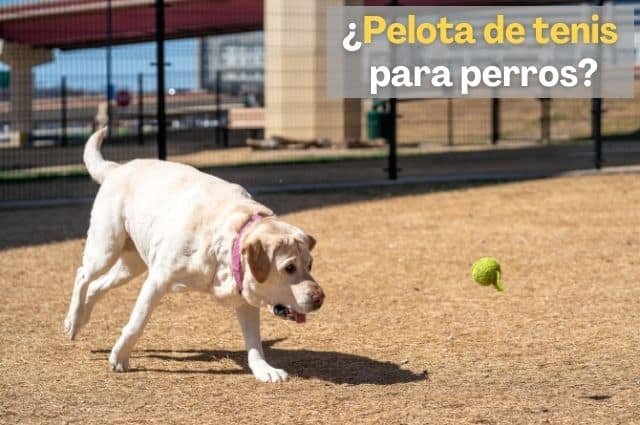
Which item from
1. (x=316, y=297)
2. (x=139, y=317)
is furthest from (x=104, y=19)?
(x=316, y=297)

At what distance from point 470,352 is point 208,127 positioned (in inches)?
998

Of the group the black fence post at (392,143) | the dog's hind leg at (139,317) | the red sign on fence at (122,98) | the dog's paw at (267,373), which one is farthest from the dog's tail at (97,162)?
the red sign on fence at (122,98)

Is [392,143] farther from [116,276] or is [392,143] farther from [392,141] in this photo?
[116,276]

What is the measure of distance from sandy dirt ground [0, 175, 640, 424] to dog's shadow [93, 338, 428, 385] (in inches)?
0.7

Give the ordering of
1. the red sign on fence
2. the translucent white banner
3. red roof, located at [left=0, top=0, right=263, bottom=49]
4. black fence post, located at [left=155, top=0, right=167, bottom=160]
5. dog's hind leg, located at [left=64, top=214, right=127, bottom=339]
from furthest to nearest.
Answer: the red sign on fence, red roof, located at [left=0, top=0, right=263, bottom=49], the translucent white banner, black fence post, located at [left=155, top=0, right=167, bottom=160], dog's hind leg, located at [left=64, top=214, right=127, bottom=339]

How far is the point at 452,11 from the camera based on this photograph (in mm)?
30875

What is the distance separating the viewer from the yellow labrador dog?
5.76 m

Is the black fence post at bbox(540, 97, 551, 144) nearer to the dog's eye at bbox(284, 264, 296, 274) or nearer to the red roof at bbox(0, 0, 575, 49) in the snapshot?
the red roof at bbox(0, 0, 575, 49)

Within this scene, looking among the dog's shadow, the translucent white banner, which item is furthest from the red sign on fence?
the dog's shadow

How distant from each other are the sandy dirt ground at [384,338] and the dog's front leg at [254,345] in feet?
0.34

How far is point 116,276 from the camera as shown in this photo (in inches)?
280

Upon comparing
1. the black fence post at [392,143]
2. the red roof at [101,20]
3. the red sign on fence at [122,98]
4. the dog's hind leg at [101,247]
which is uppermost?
the red roof at [101,20]

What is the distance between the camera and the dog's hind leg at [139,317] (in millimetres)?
6207

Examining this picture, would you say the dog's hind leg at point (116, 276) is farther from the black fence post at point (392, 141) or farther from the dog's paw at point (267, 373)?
the black fence post at point (392, 141)
